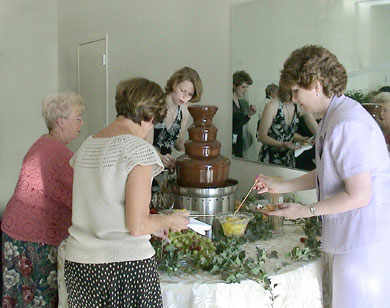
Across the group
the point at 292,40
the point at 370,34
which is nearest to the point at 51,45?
the point at 292,40

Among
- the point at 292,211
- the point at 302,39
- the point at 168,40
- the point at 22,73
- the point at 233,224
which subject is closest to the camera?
the point at 292,211

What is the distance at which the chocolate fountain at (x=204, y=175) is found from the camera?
202cm

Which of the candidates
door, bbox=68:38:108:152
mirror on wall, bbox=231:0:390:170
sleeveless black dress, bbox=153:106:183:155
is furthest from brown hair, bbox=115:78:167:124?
door, bbox=68:38:108:152

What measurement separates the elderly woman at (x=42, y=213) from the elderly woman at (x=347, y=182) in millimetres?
1026

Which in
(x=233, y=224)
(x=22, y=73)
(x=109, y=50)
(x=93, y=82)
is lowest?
(x=233, y=224)

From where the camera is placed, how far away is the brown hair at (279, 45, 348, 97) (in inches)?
63.6

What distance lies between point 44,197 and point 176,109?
44.2 inches

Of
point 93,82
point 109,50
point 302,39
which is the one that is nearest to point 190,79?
point 302,39

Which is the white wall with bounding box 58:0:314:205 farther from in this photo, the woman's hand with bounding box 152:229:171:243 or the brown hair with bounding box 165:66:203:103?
the woman's hand with bounding box 152:229:171:243

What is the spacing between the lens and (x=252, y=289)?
64.1 inches

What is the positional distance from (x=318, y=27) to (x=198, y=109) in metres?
0.81

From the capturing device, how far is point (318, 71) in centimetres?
161

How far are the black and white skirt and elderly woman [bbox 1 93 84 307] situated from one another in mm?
644

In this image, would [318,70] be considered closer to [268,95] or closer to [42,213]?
[268,95]
